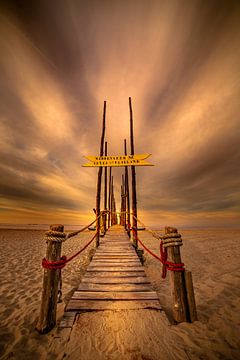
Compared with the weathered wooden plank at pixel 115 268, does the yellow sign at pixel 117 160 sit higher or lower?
higher

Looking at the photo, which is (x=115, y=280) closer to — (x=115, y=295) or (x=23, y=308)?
(x=115, y=295)

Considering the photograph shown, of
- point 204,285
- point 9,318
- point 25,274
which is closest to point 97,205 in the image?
point 25,274

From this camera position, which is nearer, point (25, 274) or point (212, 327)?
point (212, 327)

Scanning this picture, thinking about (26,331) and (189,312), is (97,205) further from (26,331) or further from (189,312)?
(189,312)

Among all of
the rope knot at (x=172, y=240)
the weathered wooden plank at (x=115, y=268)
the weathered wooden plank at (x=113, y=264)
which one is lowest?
the weathered wooden plank at (x=115, y=268)

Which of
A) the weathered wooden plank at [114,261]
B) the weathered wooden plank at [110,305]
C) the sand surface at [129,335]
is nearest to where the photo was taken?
the sand surface at [129,335]

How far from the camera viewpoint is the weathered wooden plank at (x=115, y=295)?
112 inches

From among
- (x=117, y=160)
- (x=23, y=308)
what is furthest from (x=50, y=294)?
(x=117, y=160)

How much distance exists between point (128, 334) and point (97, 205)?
A: 625 cm

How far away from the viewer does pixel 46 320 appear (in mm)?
2258

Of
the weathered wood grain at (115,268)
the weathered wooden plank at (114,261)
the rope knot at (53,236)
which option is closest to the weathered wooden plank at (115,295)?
the weathered wood grain at (115,268)

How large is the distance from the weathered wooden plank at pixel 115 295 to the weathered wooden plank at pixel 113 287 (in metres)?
0.11

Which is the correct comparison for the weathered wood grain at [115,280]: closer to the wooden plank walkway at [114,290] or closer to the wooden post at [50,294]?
the wooden plank walkway at [114,290]

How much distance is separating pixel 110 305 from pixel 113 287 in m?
0.61
